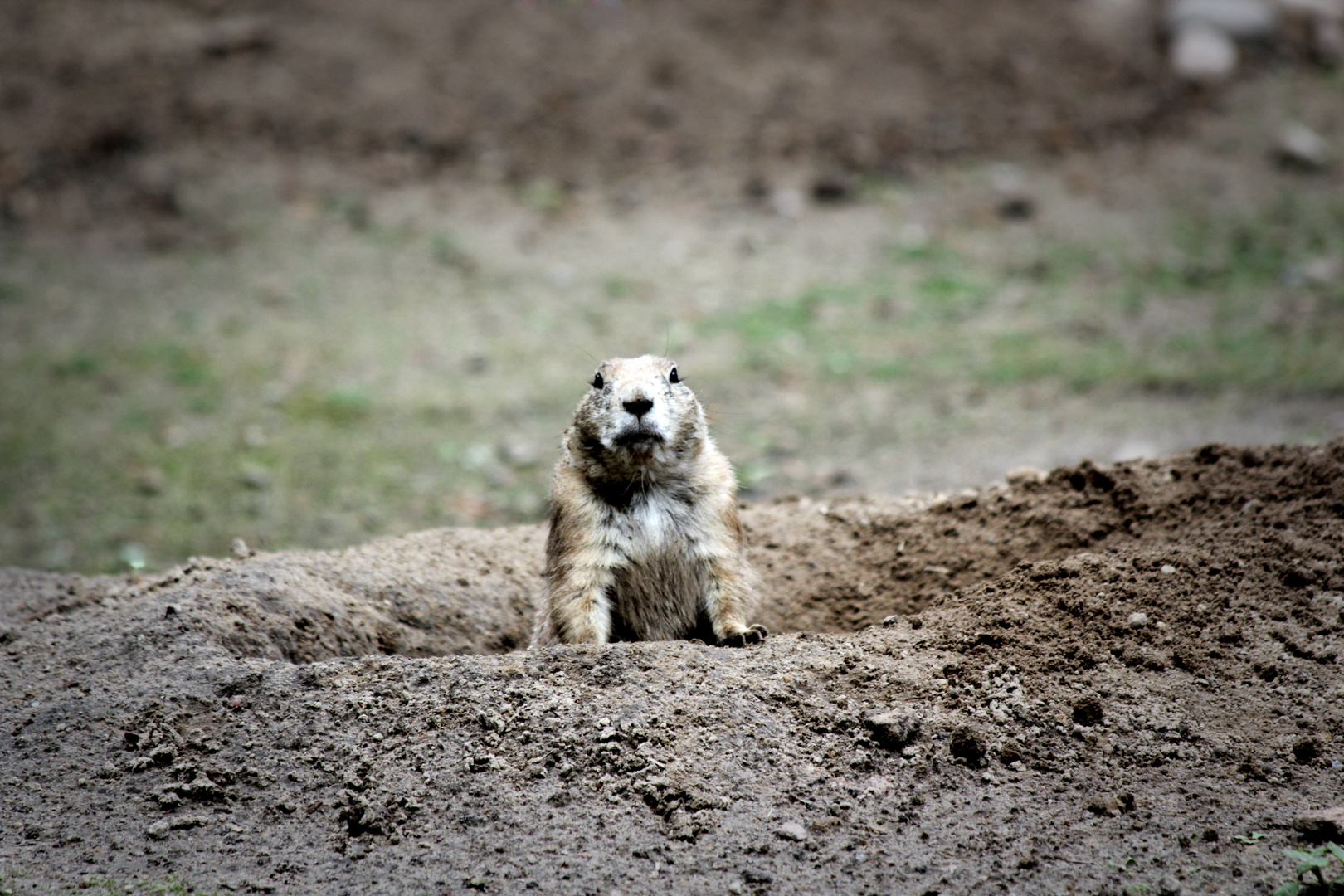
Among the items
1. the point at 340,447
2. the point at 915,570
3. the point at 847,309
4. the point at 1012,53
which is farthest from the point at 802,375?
the point at 1012,53

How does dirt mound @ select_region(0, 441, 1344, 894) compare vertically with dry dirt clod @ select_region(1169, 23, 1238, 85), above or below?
below

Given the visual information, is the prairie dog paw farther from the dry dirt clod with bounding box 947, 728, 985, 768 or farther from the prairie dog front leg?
the dry dirt clod with bounding box 947, 728, 985, 768

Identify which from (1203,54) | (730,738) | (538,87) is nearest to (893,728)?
(730,738)

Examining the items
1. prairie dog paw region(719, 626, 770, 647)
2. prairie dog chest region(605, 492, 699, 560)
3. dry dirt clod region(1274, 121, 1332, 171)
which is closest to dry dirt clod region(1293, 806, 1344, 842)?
prairie dog paw region(719, 626, 770, 647)

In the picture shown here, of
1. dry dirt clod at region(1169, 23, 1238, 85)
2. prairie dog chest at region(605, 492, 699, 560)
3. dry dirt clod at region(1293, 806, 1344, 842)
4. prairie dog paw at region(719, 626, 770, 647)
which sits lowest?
dry dirt clod at region(1293, 806, 1344, 842)

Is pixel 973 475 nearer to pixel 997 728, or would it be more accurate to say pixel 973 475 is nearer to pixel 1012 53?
pixel 997 728

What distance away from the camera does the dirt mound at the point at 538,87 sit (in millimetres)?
14516

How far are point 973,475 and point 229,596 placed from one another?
193 inches

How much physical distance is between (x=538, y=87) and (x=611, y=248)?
3.53m

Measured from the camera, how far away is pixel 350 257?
12945 mm

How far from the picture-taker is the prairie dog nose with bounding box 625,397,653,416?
4.75 meters

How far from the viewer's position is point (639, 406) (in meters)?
4.76

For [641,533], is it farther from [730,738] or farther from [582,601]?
[730,738]

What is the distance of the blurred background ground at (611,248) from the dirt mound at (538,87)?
6cm
